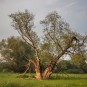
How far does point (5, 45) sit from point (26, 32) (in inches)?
1040

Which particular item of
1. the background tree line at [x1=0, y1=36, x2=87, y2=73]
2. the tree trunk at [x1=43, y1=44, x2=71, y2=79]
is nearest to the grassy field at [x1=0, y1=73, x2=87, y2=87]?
the tree trunk at [x1=43, y1=44, x2=71, y2=79]

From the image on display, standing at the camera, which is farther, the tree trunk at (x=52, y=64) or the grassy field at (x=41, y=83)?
the tree trunk at (x=52, y=64)

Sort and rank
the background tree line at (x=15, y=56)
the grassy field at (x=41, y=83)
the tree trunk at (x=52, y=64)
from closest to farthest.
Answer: the grassy field at (x=41, y=83)
the tree trunk at (x=52, y=64)
the background tree line at (x=15, y=56)

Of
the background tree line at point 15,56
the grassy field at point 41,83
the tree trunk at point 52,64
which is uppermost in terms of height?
the background tree line at point 15,56

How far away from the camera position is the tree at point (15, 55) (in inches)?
2697

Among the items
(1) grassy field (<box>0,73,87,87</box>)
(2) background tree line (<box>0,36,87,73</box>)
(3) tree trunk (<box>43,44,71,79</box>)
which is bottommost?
(1) grassy field (<box>0,73,87,87</box>)

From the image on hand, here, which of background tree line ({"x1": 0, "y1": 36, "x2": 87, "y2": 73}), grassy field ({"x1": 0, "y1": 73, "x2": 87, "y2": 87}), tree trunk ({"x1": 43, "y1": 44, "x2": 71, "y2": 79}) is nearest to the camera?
grassy field ({"x1": 0, "y1": 73, "x2": 87, "y2": 87})

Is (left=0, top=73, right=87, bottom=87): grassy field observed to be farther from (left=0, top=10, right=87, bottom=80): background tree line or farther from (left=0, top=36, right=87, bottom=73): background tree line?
(left=0, top=36, right=87, bottom=73): background tree line

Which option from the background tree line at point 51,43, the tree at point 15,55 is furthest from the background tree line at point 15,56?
→ the background tree line at point 51,43

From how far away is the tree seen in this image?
68.5 meters

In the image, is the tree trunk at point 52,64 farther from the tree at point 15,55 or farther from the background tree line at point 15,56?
the tree at point 15,55

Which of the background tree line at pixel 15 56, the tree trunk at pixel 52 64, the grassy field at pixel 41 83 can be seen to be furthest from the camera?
the background tree line at pixel 15 56

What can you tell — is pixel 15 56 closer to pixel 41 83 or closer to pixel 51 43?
pixel 51 43

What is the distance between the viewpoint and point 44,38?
160 feet
